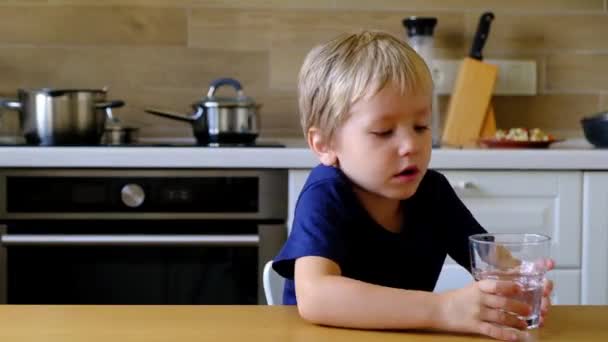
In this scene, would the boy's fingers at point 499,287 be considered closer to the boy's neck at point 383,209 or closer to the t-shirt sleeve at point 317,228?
the t-shirt sleeve at point 317,228

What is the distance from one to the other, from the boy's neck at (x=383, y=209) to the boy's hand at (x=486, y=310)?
332mm

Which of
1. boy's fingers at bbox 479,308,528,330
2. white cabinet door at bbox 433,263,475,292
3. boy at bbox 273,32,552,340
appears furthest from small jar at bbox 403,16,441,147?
boy's fingers at bbox 479,308,528,330

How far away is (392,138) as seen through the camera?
106 cm

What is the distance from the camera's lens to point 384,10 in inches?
110

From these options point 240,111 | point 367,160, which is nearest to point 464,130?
point 240,111

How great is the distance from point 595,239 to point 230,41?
1211 millimetres

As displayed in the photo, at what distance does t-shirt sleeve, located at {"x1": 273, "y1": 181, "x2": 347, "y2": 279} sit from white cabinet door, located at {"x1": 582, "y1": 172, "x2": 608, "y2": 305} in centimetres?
128

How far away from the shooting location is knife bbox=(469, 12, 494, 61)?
266cm

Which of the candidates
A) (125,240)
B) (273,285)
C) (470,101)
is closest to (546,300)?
(273,285)

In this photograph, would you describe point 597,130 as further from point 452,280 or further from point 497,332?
point 497,332

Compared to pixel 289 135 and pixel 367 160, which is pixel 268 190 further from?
pixel 367 160

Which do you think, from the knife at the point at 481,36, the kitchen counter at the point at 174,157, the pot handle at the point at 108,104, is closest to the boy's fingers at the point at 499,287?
the kitchen counter at the point at 174,157

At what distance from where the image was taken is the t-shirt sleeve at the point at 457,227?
1.29 metres

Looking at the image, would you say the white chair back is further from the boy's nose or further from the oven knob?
the oven knob
